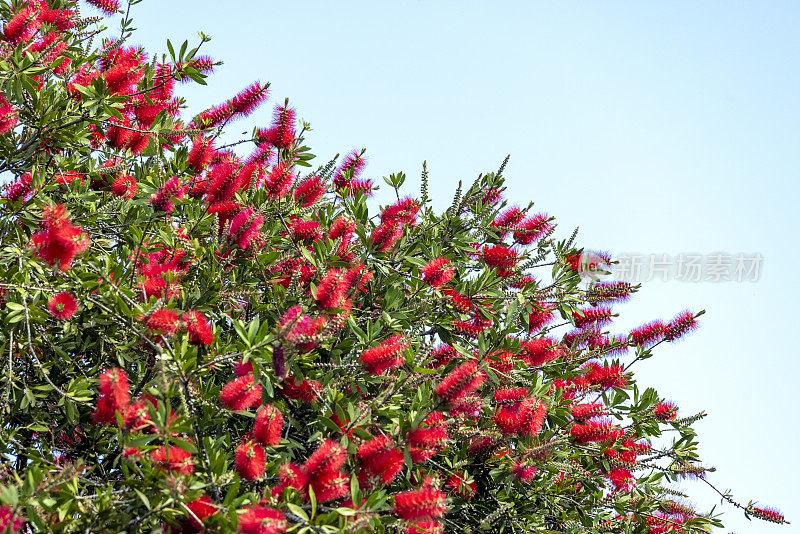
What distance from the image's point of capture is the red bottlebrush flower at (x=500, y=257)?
3637 mm

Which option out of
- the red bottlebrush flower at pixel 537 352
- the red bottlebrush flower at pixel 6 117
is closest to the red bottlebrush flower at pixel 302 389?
the red bottlebrush flower at pixel 537 352

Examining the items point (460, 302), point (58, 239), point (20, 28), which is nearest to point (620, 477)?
point (460, 302)

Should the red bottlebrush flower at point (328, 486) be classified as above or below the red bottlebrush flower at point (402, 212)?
below

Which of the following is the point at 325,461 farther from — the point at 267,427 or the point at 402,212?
the point at 402,212

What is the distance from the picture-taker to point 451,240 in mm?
4027

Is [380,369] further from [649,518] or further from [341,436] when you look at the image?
[649,518]

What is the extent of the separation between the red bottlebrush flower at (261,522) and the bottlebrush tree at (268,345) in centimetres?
1

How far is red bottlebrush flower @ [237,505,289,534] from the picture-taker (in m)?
2.15

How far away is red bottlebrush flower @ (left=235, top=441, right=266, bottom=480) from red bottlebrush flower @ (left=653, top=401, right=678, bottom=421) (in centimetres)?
252

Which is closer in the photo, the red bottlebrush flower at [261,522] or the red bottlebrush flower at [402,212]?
the red bottlebrush flower at [261,522]

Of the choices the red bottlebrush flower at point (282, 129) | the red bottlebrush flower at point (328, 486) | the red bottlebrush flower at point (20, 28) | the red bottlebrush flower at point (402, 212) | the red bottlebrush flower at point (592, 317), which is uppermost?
the red bottlebrush flower at point (20, 28)

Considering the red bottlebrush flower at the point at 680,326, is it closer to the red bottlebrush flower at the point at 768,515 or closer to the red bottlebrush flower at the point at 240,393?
the red bottlebrush flower at the point at 768,515

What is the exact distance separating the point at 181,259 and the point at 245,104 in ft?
4.11

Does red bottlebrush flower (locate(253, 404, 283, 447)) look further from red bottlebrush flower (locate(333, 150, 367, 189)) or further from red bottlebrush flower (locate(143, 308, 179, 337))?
red bottlebrush flower (locate(333, 150, 367, 189))
